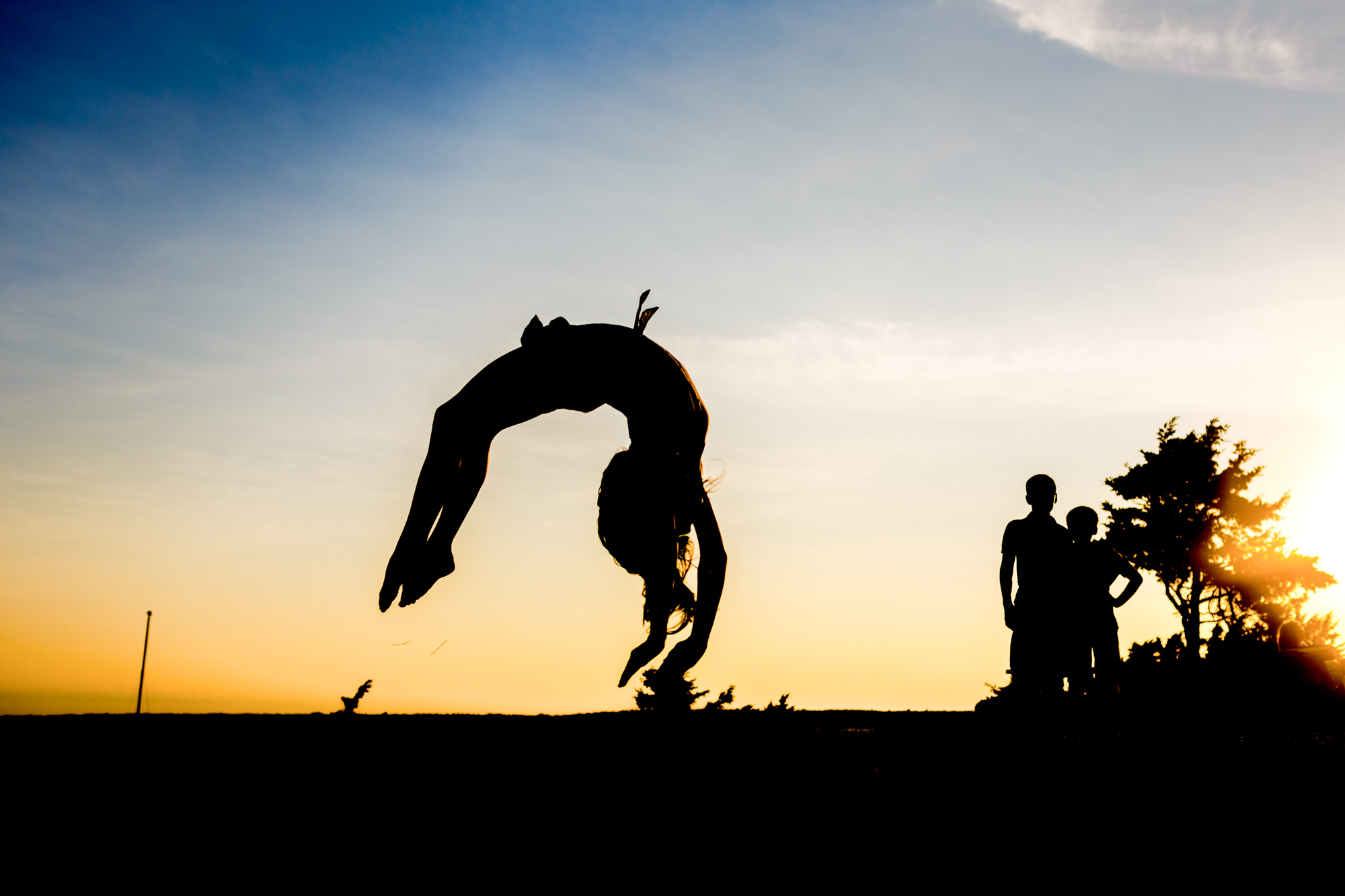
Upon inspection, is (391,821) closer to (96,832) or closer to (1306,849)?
(96,832)

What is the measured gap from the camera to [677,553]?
17.1ft

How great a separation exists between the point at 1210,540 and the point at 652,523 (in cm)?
3538

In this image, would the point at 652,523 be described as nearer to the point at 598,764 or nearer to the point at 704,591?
the point at 704,591

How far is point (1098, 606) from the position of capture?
7664 mm

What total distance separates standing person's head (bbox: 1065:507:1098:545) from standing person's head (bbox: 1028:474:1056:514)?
0.45 m

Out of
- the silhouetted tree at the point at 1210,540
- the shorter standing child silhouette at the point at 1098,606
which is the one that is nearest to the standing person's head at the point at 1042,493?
the shorter standing child silhouette at the point at 1098,606

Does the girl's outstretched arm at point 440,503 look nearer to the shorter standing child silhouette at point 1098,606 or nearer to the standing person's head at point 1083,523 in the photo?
the shorter standing child silhouette at point 1098,606

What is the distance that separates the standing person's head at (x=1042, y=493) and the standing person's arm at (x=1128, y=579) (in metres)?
0.76

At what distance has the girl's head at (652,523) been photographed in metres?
5.11

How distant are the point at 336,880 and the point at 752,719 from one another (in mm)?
2776

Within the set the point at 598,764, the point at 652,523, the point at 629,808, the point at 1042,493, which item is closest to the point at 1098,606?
the point at 1042,493

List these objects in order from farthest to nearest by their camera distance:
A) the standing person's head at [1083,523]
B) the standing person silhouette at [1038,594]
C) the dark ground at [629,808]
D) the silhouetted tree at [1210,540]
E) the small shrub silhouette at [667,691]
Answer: the silhouetted tree at [1210,540] < the standing person's head at [1083,523] < the standing person silhouette at [1038,594] < the small shrub silhouette at [667,691] < the dark ground at [629,808]

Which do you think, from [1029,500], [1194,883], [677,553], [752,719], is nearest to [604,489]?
[677,553]

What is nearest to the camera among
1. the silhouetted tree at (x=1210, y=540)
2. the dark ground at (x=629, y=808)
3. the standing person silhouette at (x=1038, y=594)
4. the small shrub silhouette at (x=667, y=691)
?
the dark ground at (x=629, y=808)
